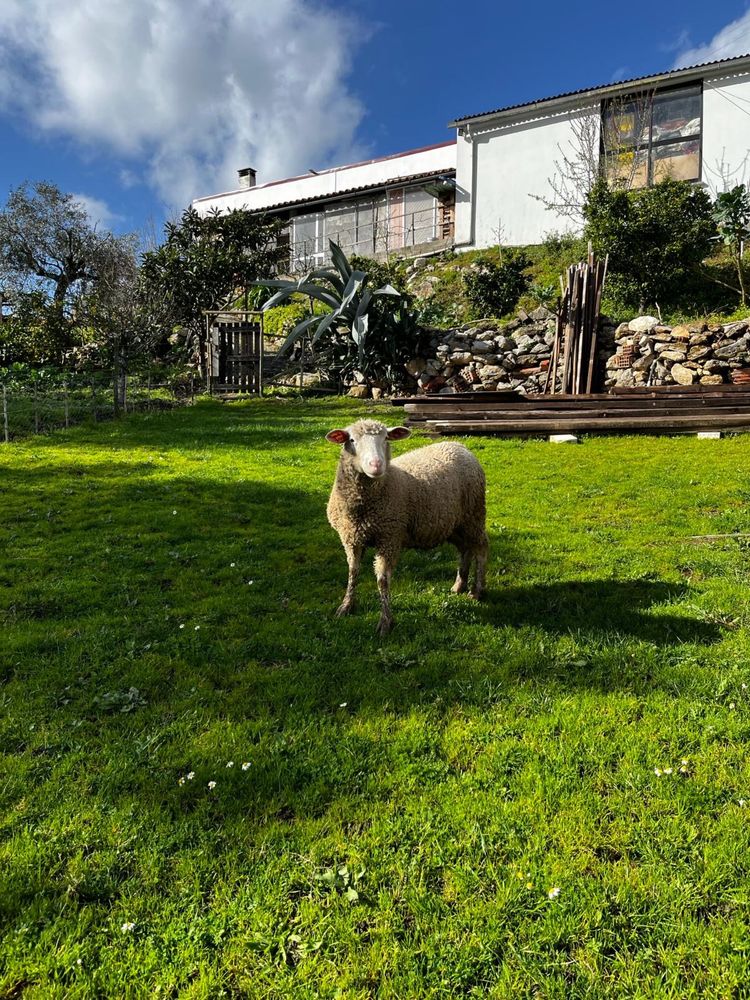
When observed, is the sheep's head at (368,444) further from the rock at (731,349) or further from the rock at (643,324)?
the rock at (643,324)

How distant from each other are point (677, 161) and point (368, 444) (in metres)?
24.6

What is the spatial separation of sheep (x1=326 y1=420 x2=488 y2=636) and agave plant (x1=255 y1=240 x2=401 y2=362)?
11.7m

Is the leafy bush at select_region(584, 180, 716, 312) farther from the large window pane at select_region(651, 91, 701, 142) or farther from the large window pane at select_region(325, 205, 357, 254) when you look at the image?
the large window pane at select_region(325, 205, 357, 254)

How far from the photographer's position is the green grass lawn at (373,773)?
222cm

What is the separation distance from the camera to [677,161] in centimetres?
2231

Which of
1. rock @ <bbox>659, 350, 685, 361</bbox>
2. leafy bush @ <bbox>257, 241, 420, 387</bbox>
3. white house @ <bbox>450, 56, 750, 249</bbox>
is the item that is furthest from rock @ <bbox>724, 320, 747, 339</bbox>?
white house @ <bbox>450, 56, 750, 249</bbox>

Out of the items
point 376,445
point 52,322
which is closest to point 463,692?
point 376,445

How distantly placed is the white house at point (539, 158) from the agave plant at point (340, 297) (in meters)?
11.2

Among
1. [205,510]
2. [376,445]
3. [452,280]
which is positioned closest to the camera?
[376,445]

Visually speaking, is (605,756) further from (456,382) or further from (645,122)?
(645,122)

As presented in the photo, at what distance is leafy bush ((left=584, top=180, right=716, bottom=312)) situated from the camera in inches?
677

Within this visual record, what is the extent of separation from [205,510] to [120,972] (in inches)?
239

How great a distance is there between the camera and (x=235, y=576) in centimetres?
582

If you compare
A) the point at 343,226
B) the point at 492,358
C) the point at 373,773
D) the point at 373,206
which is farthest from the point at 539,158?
the point at 373,773
